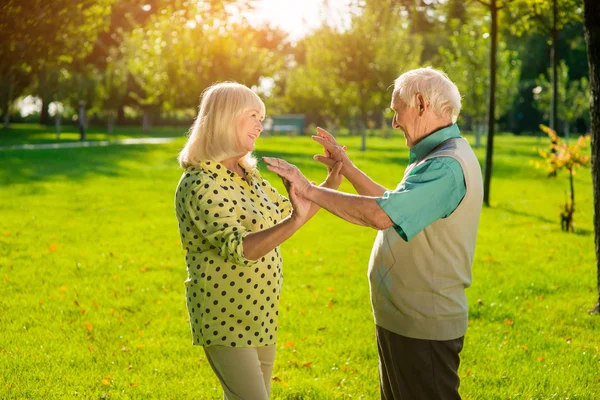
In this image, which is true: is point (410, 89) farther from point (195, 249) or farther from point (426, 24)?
point (426, 24)

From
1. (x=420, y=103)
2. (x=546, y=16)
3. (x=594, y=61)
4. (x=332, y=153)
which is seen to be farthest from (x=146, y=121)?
(x=420, y=103)

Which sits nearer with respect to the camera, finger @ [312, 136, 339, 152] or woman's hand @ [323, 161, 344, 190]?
woman's hand @ [323, 161, 344, 190]

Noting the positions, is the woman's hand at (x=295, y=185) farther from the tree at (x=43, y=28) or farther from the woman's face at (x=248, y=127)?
the tree at (x=43, y=28)

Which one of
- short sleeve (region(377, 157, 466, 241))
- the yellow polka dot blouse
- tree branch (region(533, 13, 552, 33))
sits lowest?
the yellow polka dot blouse

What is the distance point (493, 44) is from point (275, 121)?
199ft

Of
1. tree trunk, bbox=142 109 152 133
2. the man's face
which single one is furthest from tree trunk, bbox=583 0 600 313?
tree trunk, bbox=142 109 152 133

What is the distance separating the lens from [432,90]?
3277 mm

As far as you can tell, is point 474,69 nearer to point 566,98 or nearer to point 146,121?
point 566,98

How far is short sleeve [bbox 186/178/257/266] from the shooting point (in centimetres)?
323

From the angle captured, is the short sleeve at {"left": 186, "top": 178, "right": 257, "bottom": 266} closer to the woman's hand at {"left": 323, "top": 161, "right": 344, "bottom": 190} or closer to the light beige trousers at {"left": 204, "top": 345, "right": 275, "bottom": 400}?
the light beige trousers at {"left": 204, "top": 345, "right": 275, "bottom": 400}

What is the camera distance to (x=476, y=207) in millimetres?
3309

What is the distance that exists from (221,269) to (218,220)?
321mm

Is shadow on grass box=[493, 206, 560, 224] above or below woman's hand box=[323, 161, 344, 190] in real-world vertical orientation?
below

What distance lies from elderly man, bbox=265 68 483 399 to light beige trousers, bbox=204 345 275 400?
691 mm
